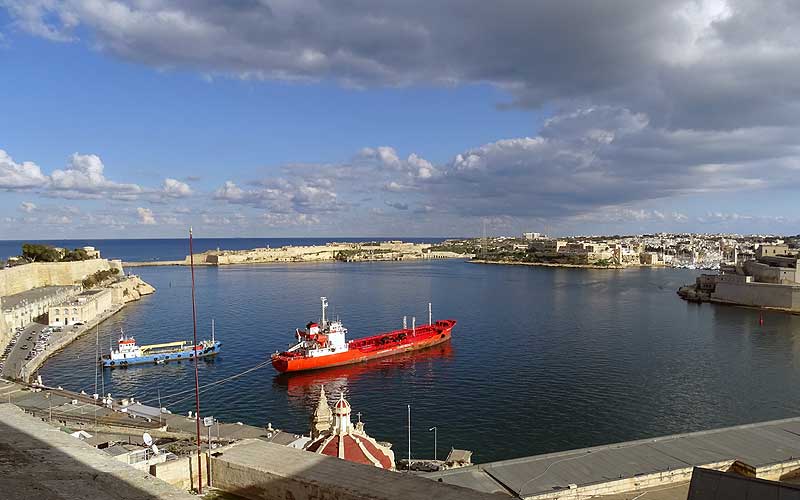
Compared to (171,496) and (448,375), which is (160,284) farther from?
(171,496)

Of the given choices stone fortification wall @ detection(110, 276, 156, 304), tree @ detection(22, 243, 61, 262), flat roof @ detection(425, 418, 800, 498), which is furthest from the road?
tree @ detection(22, 243, 61, 262)

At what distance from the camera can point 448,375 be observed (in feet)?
107

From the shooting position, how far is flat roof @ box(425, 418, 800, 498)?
45.2 feet

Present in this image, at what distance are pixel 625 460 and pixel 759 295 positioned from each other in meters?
57.7

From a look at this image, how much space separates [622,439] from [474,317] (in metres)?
33.3

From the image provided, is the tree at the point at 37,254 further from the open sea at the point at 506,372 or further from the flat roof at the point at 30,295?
the open sea at the point at 506,372

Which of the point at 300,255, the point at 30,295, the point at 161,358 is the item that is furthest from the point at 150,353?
the point at 300,255

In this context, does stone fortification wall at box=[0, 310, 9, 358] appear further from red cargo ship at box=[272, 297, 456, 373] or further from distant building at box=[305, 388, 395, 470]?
distant building at box=[305, 388, 395, 470]

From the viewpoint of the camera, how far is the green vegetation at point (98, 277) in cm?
6444

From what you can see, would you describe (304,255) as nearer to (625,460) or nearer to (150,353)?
(150,353)

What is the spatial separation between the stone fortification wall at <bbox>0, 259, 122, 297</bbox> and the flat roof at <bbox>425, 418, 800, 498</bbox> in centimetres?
4958

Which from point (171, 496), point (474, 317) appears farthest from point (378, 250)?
point (171, 496)

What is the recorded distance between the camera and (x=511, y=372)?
31.9 m

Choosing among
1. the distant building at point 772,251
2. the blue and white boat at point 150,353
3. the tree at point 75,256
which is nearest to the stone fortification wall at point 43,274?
the tree at point 75,256
